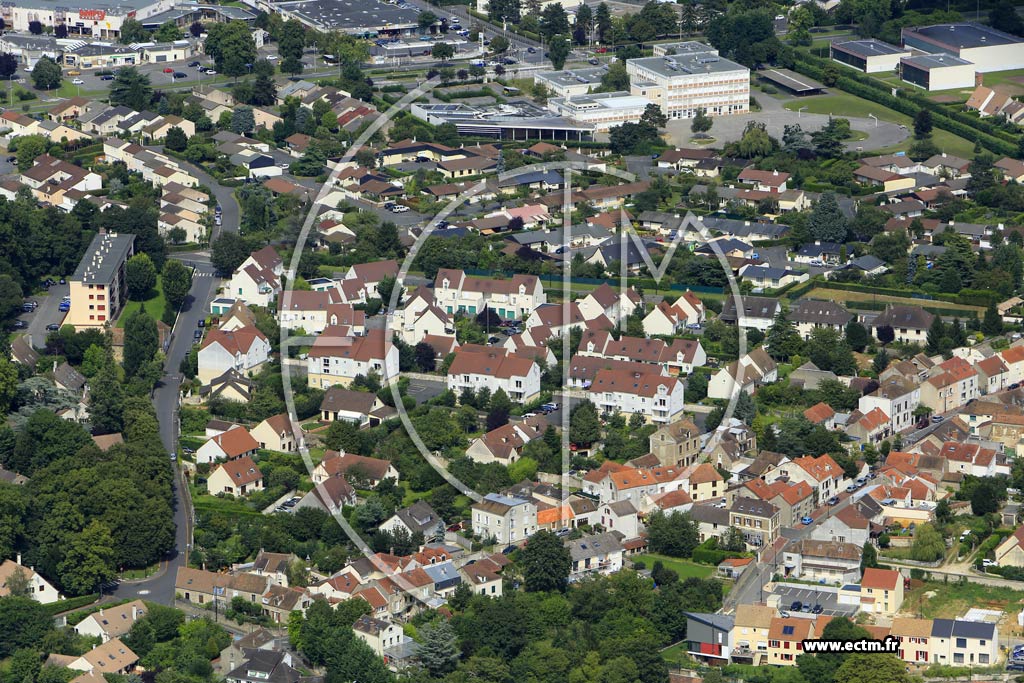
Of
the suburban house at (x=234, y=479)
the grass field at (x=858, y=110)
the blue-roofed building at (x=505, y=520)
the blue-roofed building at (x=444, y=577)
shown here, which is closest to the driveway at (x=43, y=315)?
the suburban house at (x=234, y=479)

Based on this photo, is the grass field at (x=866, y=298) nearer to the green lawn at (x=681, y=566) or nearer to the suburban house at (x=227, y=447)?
the green lawn at (x=681, y=566)

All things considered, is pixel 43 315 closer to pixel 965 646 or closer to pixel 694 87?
pixel 965 646

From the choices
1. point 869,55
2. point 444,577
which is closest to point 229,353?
point 444,577

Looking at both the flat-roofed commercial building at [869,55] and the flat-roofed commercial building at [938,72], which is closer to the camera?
the flat-roofed commercial building at [938,72]

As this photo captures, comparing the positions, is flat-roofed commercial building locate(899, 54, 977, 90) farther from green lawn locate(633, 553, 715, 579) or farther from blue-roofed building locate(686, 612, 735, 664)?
blue-roofed building locate(686, 612, 735, 664)

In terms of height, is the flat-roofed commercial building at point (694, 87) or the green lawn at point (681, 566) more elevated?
the flat-roofed commercial building at point (694, 87)

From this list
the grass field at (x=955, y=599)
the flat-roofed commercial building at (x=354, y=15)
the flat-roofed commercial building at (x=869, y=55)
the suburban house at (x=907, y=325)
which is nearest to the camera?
the grass field at (x=955, y=599)

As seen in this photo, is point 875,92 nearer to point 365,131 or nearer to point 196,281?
point 365,131

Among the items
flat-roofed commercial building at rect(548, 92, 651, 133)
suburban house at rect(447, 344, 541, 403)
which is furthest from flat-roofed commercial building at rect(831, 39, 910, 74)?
suburban house at rect(447, 344, 541, 403)
